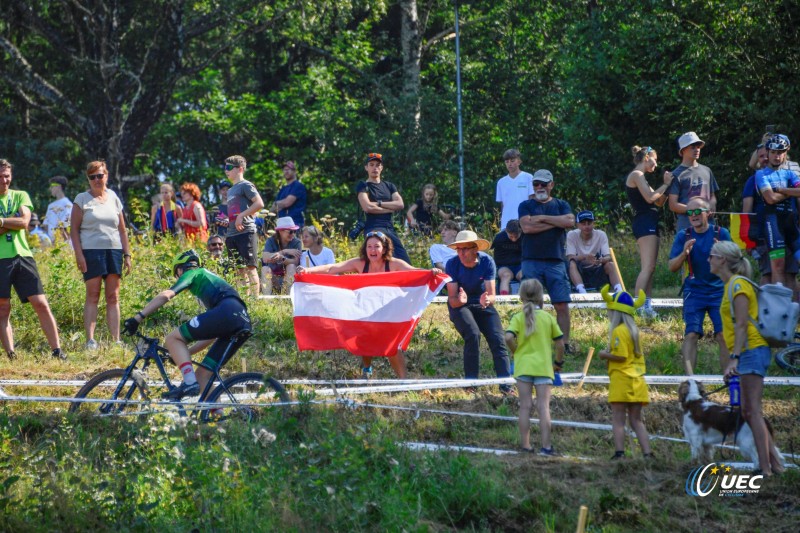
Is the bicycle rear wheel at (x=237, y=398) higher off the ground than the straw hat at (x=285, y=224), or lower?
lower

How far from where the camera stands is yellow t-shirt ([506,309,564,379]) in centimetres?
910

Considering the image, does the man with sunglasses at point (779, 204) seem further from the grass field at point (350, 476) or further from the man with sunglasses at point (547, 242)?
the man with sunglasses at point (547, 242)

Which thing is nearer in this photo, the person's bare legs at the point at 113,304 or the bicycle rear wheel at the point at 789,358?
the bicycle rear wheel at the point at 789,358

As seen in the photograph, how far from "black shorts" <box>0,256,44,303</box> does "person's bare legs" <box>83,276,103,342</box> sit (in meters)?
0.57

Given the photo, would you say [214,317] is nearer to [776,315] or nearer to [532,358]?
[532,358]

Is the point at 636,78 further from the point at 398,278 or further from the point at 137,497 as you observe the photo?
the point at 137,497

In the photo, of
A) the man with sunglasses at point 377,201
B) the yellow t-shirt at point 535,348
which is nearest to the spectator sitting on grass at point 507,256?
the man with sunglasses at point 377,201

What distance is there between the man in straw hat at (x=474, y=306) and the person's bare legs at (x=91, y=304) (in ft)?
14.0

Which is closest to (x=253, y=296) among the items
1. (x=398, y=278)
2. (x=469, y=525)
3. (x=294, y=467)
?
(x=398, y=278)

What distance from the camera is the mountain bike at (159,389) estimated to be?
961 centimetres

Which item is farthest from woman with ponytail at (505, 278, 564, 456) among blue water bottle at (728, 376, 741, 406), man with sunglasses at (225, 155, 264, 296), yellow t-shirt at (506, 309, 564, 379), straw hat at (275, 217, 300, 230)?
straw hat at (275, 217, 300, 230)

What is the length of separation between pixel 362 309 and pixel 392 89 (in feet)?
57.0

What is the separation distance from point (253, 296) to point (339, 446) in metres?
6.56

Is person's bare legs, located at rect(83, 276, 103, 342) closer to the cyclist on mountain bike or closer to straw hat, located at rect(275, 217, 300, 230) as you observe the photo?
the cyclist on mountain bike
